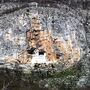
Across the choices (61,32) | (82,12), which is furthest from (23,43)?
(82,12)

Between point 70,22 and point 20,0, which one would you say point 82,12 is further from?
point 20,0

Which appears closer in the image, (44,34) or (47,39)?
(47,39)

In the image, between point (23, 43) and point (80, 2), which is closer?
point (23, 43)

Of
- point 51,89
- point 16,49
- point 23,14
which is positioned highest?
point 23,14

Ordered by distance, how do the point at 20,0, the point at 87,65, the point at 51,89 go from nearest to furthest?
the point at 51,89
the point at 87,65
the point at 20,0

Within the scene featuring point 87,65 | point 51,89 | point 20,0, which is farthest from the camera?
point 20,0

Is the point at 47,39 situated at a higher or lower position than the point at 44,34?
lower

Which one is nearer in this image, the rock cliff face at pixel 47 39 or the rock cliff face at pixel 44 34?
the rock cliff face at pixel 47 39

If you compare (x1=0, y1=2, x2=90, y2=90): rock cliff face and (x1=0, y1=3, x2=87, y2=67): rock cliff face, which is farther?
(x1=0, y1=3, x2=87, y2=67): rock cliff face
